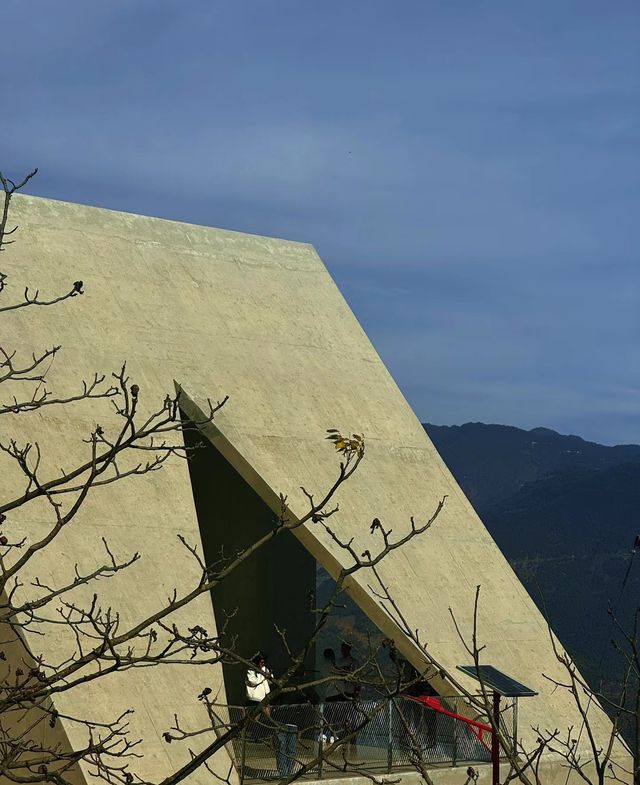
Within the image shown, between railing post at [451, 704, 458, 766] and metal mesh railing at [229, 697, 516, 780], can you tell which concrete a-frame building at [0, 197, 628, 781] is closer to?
metal mesh railing at [229, 697, 516, 780]

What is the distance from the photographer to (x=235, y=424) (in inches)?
484

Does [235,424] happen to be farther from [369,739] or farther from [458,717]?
[458,717]

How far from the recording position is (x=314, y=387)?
13.5m

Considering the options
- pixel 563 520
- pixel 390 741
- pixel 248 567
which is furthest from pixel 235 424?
pixel 563 520

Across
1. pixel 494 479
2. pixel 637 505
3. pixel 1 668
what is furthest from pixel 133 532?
pixel 494 479

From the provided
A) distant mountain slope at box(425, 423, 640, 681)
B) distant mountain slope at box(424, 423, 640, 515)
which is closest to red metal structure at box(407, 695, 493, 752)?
distant mountain slope at box(425, 423, 640, 681)

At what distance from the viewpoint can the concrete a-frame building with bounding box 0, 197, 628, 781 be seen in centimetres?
1048

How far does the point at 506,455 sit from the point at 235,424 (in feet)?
209

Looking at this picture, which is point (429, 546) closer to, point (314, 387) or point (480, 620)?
point (480, 620)

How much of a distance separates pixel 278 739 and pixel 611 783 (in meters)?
3.56

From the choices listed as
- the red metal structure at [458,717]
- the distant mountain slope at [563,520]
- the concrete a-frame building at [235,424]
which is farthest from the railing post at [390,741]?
the distant mountain slope at [563,520]

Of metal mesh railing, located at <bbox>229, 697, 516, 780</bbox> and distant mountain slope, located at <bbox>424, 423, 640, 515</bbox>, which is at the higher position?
distant mountain slope, located at <bbox>424, 423, 640, 515</bbox>

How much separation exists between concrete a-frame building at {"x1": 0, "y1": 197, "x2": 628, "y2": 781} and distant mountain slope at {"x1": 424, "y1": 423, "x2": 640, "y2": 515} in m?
53.5

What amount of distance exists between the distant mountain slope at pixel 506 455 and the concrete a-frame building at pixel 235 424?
5348 centimetres
